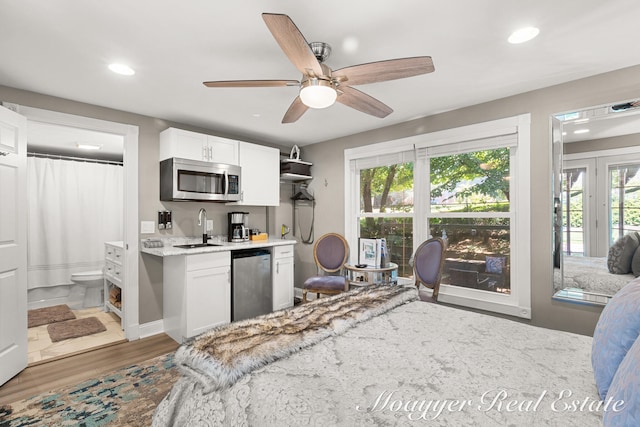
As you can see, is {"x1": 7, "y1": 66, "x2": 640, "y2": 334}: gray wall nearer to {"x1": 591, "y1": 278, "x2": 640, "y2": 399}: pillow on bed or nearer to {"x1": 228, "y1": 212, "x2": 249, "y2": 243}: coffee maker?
{"x1": 228, "y1": 212, "x2": 249, "y2": 243}: coffee maker

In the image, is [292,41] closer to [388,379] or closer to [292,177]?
[388,379]

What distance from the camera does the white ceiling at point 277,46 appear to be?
1.65 m

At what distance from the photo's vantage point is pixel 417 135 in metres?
3.51

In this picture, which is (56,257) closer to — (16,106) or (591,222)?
(16,106)

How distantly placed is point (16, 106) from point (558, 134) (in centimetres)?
454

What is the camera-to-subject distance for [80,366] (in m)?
Answer: 2.67

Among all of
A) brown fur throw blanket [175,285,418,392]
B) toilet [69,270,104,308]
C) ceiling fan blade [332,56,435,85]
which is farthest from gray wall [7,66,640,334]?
brown fur throw blanket [175,285,418,392]

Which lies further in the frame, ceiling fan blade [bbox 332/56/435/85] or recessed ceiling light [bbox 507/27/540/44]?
recessed ceiling light [bbox 507/27/540/44]

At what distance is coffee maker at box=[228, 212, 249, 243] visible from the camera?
13.0 ft

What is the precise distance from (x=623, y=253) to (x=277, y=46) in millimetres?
2873

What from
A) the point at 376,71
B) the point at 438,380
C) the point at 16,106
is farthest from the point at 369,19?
the point at 16,106

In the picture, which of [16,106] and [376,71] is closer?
[376,71]

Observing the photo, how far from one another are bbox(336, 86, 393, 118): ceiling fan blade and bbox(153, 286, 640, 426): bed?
55.4 inches

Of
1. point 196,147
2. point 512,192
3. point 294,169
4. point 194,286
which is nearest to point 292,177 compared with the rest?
point 294,169
